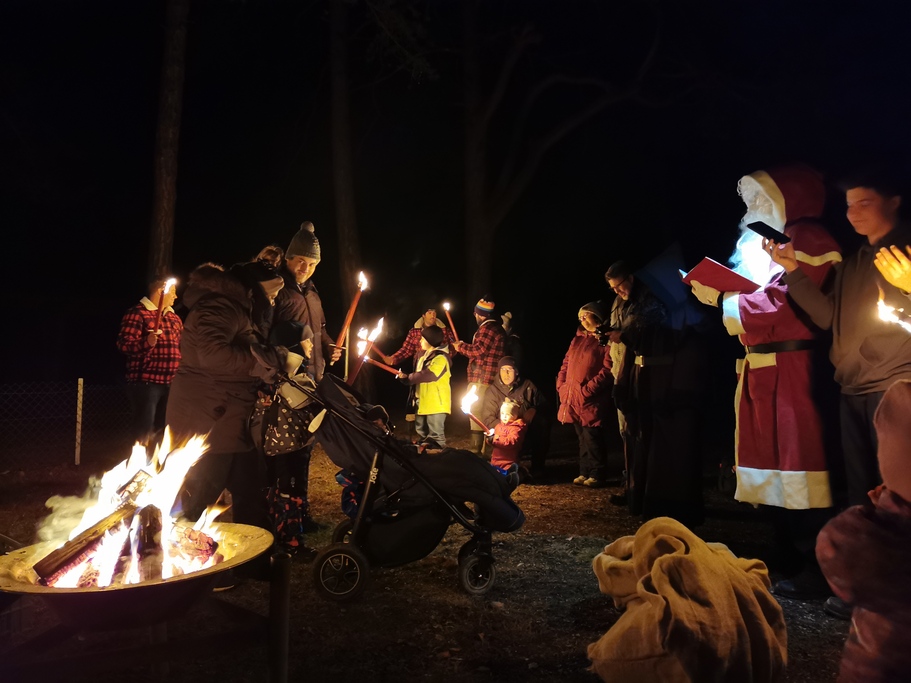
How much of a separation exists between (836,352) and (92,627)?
3812 millimetres

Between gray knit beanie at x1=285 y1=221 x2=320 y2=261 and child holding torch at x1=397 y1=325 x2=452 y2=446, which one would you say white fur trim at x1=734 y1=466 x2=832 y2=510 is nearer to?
gray knit beanie at x1=285 y1=221 x2=320 y2=261

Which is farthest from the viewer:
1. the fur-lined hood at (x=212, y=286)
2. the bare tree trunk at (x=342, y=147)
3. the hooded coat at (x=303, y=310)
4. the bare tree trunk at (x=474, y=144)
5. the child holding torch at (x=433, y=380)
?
the bare tree trunk at (x=474, y=144)

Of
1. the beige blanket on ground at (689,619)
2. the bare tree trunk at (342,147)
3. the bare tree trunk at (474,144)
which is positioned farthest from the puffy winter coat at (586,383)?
the bare tree trunk at (474,144)

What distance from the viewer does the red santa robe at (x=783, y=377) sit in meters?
4.38

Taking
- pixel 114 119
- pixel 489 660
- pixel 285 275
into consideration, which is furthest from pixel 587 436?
pixel 114 119

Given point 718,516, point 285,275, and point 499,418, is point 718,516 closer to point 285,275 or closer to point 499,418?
point 499,418

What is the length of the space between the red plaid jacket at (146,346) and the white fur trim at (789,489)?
18.8 ft

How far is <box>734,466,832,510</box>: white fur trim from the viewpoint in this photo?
4348 mm

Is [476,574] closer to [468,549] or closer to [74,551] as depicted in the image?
[468,549]

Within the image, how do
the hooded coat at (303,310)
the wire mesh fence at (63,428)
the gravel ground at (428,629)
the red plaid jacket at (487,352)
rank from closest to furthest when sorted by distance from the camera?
the gravel ground at (428,629), the hooded coat at (303,310), the wire mesh fence at (63,428), the red plaid jacket at (487,352)

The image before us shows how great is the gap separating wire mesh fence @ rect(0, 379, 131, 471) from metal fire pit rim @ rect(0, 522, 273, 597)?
22.3 ft

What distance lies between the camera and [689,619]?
9.11ft

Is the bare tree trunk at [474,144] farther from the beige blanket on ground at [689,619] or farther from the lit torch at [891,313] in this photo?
the beige blanket on ground at [689,619]

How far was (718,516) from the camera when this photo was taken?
6742mm
